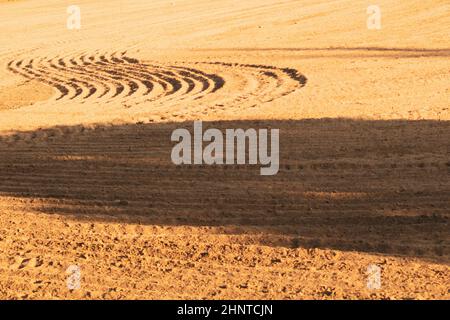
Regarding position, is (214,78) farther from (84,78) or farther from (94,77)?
(84,78)

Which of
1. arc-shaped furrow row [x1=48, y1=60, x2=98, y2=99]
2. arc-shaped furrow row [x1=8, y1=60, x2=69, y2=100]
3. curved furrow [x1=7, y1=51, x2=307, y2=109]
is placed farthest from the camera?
arc-shaped furrow row [x1=8, y1=60, x2=69, y2=100]

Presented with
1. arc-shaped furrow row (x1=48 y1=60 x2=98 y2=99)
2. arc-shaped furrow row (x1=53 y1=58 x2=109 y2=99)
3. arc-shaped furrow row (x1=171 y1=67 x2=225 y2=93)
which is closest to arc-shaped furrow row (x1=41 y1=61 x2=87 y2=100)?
arc-shaped furrow row (x1=48 y1=60 x2=98 y2=99)

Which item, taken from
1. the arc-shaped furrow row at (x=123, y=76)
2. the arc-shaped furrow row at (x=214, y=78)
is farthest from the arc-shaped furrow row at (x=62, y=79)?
the arc-shaped furrow row at (x=214, y=78)

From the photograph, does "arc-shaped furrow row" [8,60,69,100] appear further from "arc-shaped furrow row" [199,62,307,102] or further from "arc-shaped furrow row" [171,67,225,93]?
"arc-shaped furrow row" [199,62,307,102]

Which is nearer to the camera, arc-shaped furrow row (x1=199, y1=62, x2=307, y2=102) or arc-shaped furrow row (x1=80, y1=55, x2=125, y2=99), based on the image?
arc-shaped furrow row (x1=199, y1=62, x2=307, y2=102)

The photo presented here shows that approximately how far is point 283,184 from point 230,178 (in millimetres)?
669

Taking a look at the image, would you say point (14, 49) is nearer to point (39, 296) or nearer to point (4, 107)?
point (4, 107)

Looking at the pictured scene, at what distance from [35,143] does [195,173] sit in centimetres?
307

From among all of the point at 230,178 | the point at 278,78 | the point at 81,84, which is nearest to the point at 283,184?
the point at 230,178

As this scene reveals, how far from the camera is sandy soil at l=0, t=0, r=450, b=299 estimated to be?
23.9ft

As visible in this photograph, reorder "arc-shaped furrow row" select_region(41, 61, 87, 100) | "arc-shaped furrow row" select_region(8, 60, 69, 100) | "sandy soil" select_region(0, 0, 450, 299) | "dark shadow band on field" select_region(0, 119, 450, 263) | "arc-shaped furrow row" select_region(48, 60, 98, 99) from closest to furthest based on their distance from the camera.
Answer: "sandy soil" select_region(0, 0, 450, 299), "dark shadow band on field" select_region(0, 119, 450, 263), "arc-shaped furrow row" select_region(48, 60, 98, 99), "arc-shaped furrow row" select_region(41, 61, 87, 100), "arc-shaped furrow row" select_region(8, 60, 69, 100)

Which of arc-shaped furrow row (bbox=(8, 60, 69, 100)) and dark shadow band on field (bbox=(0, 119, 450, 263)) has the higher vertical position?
arc-shaped furrow row (bbox=(8, 60, 69, 100))

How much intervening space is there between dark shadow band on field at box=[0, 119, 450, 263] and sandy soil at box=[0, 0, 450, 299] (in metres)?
0.03

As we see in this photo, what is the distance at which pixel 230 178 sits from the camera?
33.5ft
